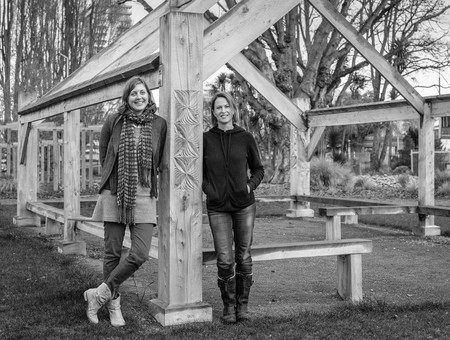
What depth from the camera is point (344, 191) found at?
1852cm

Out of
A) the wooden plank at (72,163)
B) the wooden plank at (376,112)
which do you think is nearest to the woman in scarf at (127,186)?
the wooden plank at (72,163)

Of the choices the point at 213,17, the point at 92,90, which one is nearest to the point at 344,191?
the point at 213,17

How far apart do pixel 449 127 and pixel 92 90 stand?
27.2 m

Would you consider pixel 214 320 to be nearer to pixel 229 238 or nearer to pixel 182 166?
pixel 229 238

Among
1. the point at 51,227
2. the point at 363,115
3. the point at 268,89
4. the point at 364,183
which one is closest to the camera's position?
the point at 51,227

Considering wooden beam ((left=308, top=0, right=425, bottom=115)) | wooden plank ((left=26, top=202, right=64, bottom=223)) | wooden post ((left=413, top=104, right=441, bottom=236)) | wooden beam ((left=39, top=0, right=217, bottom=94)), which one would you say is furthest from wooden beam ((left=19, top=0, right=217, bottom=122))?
wooden post ((left=413, top=104, right=441, bottom=236))

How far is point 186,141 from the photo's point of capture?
4.80 metres

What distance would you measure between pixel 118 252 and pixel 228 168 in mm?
987

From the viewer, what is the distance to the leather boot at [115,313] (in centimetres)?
462

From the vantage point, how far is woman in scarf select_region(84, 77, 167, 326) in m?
4.57

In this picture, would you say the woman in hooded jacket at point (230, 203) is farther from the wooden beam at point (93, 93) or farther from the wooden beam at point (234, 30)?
the wooden beam at point (93, 93)

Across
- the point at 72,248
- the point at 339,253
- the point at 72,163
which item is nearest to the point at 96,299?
the point at 339,253

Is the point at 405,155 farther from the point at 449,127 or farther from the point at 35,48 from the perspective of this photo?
the point at 35,48

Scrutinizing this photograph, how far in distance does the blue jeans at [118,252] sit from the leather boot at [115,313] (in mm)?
62
